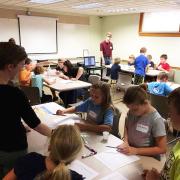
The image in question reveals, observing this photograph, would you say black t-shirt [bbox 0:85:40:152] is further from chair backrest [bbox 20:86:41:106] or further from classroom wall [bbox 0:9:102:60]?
classroom wall [bbox 0:9:102:60]

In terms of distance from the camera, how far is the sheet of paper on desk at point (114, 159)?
153 centimetres

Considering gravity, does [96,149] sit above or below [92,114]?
below

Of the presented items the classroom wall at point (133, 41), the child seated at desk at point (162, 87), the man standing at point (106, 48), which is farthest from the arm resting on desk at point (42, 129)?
the man standing at point (106, 48)

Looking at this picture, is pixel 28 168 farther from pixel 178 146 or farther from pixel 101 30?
pixel 101 30

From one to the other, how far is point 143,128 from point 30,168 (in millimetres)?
1037

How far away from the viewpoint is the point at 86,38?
943cm

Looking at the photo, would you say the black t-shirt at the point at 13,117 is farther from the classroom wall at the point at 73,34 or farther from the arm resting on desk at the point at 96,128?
the classroom wall at the point at 73,34

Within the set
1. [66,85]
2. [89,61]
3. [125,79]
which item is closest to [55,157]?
[66,85]

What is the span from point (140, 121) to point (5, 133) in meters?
1.06

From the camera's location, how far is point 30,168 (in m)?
1.07

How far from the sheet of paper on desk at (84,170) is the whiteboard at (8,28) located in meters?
6.77

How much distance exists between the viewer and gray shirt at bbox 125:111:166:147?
1715 mm

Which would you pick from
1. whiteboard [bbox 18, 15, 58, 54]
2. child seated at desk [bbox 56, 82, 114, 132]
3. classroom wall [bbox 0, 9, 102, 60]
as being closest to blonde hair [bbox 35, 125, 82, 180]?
child seated at desk [bbox 56, 82, 114, 132]

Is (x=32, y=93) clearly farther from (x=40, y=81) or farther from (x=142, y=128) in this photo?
(x=142, y=128)
